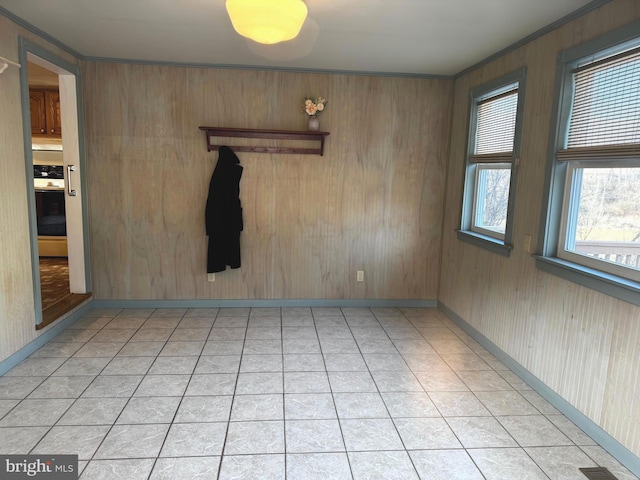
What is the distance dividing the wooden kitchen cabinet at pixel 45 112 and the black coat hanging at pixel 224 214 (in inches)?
107

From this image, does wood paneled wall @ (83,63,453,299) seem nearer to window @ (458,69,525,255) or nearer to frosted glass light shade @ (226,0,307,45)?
window @ (458,69,525,255)

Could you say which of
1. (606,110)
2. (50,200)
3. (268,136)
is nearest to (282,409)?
(606,110)

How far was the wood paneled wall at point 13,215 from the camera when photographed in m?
2.75

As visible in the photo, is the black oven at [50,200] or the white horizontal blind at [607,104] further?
the black oven at [50,200]

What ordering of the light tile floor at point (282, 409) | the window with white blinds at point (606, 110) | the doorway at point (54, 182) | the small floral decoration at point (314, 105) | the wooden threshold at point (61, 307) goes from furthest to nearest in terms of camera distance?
the small floral decoration at point (314, 105) → the wooden threshold at point (61, 307) → the doorway at point (54, 182) → the window with white blinds at point (606, 110) → the light tile floor at point (282, 409)

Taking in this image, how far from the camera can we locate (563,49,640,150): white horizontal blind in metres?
2.12

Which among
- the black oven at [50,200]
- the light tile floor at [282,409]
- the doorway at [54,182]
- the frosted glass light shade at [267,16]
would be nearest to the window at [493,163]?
the light tile floor at [282,409]

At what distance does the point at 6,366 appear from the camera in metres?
2.83

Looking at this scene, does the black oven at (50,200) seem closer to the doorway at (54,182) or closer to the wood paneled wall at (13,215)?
the doorway at (54,182)

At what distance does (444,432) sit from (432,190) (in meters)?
2.73

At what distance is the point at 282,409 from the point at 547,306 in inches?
72.6

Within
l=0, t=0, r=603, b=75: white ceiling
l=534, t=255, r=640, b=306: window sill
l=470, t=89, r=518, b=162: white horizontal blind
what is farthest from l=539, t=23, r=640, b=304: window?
l=470, t=89, r=518, b=162: white horizontal blind

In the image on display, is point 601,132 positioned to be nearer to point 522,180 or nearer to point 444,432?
point 522,180

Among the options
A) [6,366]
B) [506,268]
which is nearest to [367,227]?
[506,268]
